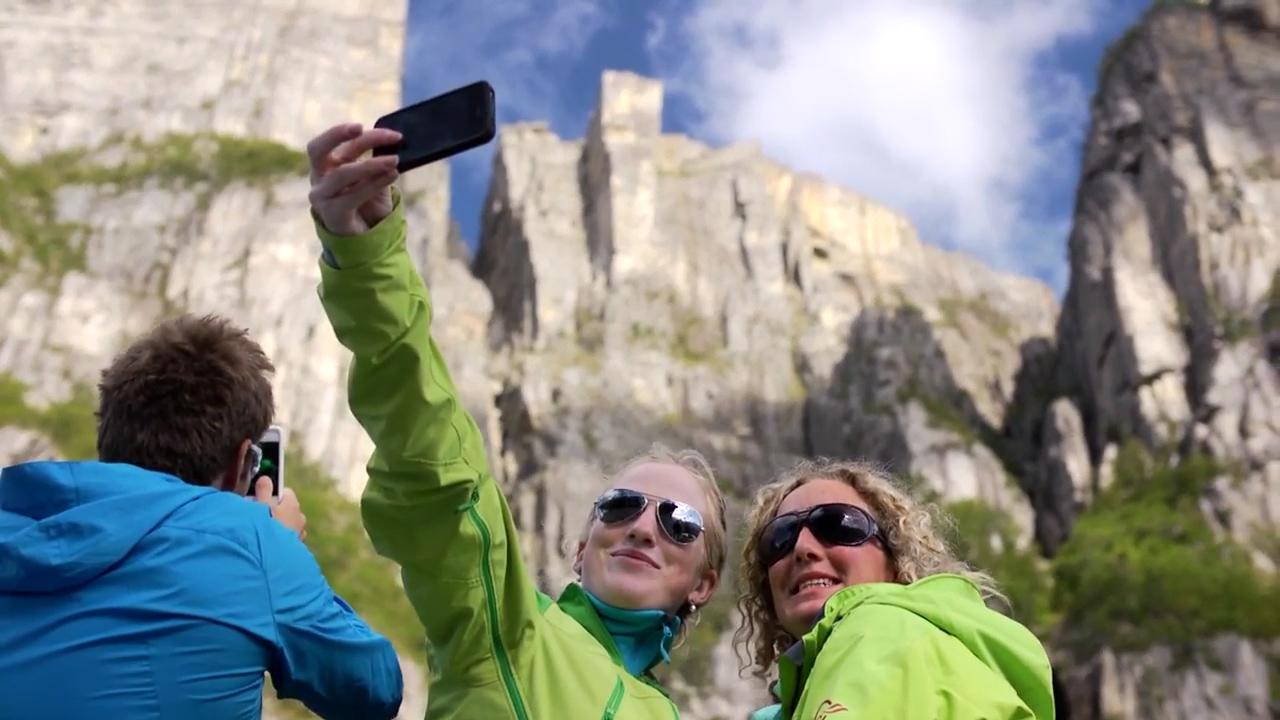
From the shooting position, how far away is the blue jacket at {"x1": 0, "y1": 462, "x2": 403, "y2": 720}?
2.85 metres

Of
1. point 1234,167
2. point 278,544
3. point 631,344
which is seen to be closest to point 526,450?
point 631,344

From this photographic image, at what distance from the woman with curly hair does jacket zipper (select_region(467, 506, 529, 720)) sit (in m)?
0.74

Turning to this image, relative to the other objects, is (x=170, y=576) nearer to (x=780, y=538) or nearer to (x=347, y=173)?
(x=347, y=173)

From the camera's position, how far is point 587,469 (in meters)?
61.1

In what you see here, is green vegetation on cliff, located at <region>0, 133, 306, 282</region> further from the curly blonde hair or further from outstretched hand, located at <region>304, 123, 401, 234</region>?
outstretched hand, located at <region>304, 123, 401, 234</region>

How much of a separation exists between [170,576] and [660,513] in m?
1.73

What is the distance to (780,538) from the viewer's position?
13.7 feet

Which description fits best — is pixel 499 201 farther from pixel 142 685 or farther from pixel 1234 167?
pixel 142 685

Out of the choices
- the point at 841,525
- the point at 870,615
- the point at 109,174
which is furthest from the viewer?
the point at 109,174

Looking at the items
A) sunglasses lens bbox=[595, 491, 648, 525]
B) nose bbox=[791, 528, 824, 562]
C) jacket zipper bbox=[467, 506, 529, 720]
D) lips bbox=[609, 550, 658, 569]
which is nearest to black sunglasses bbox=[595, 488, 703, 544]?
sunglasses lens bbox=[595, 491, 648, 525]

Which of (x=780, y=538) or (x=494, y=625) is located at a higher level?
(x=780, y=538)

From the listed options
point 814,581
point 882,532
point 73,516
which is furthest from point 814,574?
point 73,516

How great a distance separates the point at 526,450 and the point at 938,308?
1447 inches

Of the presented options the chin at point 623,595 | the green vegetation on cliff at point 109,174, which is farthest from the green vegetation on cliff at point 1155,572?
the chin at point 623,595
